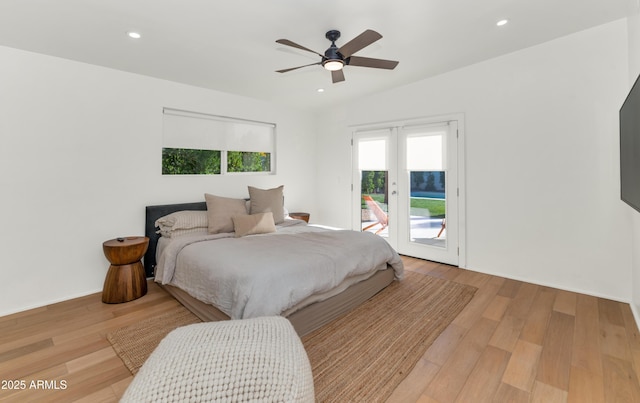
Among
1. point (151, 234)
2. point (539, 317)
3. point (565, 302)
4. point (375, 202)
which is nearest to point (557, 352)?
point (539, 317)

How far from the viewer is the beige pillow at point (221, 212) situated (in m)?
3.43

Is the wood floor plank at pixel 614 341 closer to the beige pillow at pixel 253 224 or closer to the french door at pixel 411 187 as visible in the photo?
the french door at pixel 411 187

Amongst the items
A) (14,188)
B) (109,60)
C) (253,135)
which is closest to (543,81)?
(253,135)

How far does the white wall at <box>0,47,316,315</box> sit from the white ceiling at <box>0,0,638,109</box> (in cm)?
25

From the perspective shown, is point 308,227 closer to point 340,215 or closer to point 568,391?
point 340,215

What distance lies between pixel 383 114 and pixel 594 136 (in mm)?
2586

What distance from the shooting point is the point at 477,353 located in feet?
6.70

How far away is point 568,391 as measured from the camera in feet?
5.50

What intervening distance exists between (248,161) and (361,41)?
2.96 meters

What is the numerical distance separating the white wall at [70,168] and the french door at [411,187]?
284 cm

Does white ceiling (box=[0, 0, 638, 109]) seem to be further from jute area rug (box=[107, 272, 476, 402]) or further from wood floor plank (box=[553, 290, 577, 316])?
wood floor plank (box=[553, 290, 577, 316])

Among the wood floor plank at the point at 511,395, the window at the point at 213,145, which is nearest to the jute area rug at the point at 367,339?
the wood floor plank at the point at 511,395

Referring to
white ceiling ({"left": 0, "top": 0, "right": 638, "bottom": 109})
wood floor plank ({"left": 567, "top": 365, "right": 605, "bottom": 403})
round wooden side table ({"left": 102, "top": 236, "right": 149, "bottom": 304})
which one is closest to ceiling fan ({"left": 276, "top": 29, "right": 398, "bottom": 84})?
white ceiling ({"left": 0, "top": 0, "right": 638, "bottom": 109})

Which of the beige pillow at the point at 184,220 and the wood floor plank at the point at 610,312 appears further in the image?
the beige pillow at the point at 184,220
